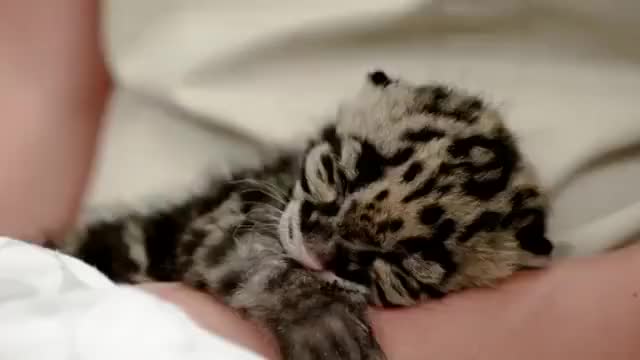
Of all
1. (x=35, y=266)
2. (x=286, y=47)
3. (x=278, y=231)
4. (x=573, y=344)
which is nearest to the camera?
(x=35, y=266)

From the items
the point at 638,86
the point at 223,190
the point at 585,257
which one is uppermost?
the point at 638,86

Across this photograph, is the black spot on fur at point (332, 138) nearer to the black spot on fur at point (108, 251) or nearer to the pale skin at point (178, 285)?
the pale skin at point (178, 285)

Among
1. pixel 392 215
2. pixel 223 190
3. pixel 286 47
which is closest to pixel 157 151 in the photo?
pixel 223 190

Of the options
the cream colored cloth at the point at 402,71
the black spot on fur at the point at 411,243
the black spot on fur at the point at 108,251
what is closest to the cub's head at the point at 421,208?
the black spot on fur at the point at 411,243

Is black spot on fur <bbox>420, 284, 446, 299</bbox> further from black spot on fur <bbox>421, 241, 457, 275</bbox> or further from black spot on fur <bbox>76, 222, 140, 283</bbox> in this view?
black spot on fur <bbox>76, 222, 140, 283</bbox>

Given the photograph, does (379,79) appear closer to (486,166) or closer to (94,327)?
(486,166)

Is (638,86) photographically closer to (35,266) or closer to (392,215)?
(392,215)

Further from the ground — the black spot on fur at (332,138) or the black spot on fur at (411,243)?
the black spot on fur at (332,138)
